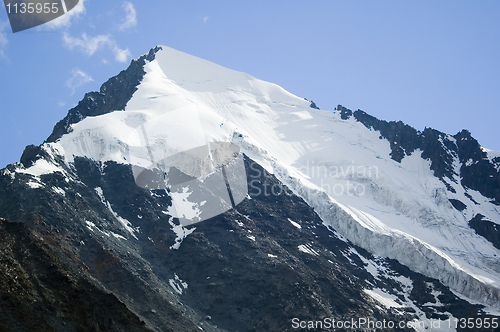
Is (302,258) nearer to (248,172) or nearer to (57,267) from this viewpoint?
(248,172)

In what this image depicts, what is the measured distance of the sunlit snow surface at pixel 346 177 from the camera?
137738mm

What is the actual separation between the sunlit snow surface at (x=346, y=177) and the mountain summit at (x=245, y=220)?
51cm

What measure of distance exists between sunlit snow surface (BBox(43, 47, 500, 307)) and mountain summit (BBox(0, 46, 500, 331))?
51 cm

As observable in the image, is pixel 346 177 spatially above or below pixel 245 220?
above

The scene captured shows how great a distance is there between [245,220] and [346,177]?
5426cm

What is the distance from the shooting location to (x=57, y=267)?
72.4 meters

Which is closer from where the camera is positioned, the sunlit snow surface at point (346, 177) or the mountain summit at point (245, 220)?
the mountain summit at point (245, 220)

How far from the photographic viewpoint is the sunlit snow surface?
13774 cm

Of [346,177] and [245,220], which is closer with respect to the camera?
[245,220]

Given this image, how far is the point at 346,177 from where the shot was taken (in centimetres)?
17350

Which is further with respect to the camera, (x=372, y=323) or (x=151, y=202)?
(x=151, y=202)

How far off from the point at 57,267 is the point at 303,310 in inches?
1948

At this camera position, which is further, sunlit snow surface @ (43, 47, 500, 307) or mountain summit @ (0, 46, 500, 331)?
sunlit snow surface @ (43, 47, 500, 307)

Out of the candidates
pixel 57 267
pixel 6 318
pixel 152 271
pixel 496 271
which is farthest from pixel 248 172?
pixel 6 318
